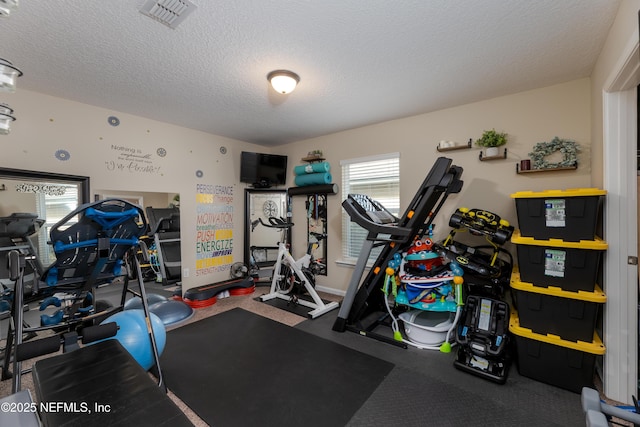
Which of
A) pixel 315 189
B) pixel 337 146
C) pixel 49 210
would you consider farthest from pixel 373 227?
pixel 49 210

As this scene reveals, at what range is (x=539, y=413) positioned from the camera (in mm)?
1839

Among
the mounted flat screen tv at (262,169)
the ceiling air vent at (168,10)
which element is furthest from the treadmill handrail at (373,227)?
the mounted flat screen tv at (262,169)

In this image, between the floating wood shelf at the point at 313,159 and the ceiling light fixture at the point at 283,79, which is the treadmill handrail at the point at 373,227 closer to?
the ceiling light fixture at the point at 283,79

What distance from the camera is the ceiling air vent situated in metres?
1.67

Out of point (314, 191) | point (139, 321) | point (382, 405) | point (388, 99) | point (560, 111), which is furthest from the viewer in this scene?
point (314, 191)

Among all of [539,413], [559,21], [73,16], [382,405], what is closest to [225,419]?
[382,405]

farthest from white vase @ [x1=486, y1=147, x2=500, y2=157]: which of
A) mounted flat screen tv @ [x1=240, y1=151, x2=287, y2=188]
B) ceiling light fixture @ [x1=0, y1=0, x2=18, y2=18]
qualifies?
ceiling light fixture @ [x1=0, y1=0, x2=18, y2=18]

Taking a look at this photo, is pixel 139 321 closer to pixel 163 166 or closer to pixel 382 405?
pixel 382 405

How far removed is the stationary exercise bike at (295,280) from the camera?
3658mm

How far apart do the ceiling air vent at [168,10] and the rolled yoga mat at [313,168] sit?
8.96ft

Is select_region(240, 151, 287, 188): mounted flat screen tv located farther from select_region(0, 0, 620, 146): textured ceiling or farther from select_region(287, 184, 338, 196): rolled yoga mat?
select_region(0, 0, 620, 146): textured ceiling

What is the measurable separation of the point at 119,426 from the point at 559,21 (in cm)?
339

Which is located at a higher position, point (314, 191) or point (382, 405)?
point (314, 191)

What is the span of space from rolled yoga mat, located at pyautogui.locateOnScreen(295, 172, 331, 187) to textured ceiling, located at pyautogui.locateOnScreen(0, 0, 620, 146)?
1257 millimetres
